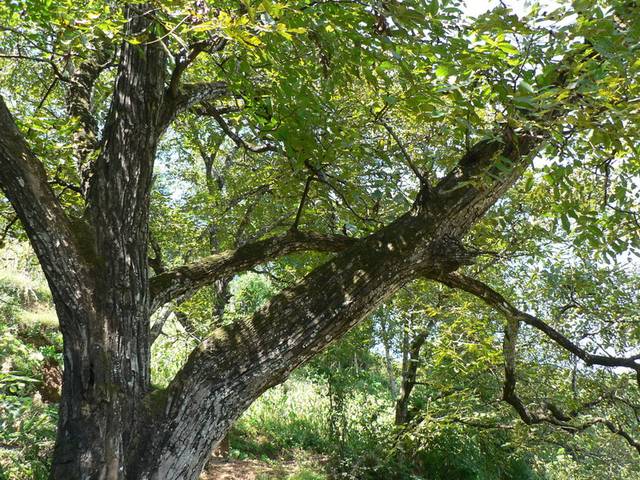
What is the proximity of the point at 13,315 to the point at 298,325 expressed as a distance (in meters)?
8.12

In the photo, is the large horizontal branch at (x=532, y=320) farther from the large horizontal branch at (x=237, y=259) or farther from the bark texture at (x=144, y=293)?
the large horizontal branch at (x=237, y=259)

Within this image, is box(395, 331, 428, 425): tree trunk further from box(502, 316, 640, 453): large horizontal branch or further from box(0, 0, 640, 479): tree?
box(0, 0, 640, 479): tree

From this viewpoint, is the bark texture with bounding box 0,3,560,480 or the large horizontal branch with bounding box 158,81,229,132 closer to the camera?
the bark texture with bounding box 0,3,560,480

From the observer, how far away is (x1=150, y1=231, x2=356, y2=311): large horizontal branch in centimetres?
270

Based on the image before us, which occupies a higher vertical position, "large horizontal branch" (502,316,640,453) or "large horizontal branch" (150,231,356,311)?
"large horizontal branch" (150,231,356,311)

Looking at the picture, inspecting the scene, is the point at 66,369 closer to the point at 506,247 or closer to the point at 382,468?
the point at 506,247

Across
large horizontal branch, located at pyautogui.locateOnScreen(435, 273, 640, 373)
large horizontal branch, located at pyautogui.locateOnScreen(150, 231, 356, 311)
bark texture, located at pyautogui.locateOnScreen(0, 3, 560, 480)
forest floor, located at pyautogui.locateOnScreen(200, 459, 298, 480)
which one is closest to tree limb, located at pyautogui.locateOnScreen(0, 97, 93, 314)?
bark texture, located at pyautogui.locateOnScreen(0, 3, 560, 480)

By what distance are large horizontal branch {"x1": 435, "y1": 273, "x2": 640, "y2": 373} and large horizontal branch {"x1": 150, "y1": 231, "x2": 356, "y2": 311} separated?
2.23 feet


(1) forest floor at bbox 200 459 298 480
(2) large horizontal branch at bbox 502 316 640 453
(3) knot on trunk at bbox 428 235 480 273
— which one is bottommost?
(1) forest floor at bbox 200 459 298 480

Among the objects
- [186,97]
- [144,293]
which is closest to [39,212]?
[144,293]

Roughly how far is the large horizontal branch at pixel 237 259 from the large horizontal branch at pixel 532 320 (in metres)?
0.68

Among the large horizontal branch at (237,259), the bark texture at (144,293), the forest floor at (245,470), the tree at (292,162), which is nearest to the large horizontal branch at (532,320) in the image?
the tree at (292,162)

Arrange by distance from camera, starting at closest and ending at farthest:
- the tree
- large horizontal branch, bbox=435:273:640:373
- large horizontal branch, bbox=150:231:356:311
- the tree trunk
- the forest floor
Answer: the tree
large horizontal branch, bbox=435:273:640:373
large horizontal branch, bbox=150:231:356:311
the forest floor
the tree trunk

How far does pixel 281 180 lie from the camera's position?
12.7 ft
